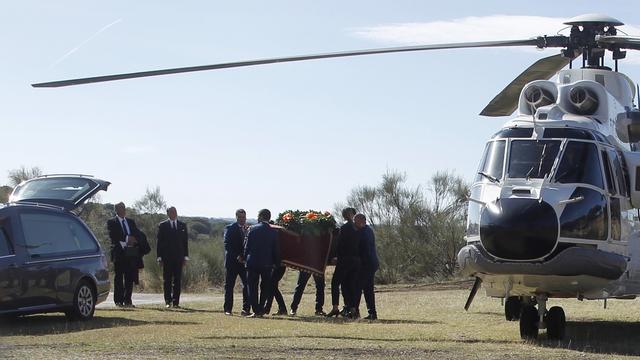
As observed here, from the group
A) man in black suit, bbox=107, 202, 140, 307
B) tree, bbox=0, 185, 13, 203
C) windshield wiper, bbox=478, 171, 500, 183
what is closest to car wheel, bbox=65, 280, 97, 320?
man in black suit, bbox=107, 202, 140, 307

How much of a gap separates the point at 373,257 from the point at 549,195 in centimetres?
567

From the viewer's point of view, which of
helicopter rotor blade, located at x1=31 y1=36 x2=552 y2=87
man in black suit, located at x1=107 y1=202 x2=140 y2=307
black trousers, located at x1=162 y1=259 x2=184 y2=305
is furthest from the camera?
black trousers, located at x1=162 y1=259 x2=184 y2=305

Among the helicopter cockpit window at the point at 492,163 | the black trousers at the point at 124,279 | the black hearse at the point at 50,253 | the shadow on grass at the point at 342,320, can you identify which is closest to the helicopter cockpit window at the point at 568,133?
the helicopter cockpit window at the point at 492,163

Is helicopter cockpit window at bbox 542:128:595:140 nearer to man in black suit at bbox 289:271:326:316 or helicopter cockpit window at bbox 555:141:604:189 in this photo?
helicopter cockpit window at bbox 555:141:604:189

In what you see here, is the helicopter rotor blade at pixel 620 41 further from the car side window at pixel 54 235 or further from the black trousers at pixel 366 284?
the car side window at pixel 54 235

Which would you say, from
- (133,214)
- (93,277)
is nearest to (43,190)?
(93,277)

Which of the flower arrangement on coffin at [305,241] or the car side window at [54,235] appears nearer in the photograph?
the car side window at [54,235]

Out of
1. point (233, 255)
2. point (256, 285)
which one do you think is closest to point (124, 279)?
point (233, 255)

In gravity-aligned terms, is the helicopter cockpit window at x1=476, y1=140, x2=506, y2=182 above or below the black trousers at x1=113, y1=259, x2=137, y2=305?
above

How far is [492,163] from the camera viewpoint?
15773 millimetres

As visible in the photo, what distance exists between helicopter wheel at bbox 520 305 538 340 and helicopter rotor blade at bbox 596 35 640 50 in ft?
12.2

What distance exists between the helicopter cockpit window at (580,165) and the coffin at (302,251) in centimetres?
628

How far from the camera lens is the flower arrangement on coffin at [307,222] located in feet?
67.6

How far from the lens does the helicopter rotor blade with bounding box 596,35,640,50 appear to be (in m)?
15.8
